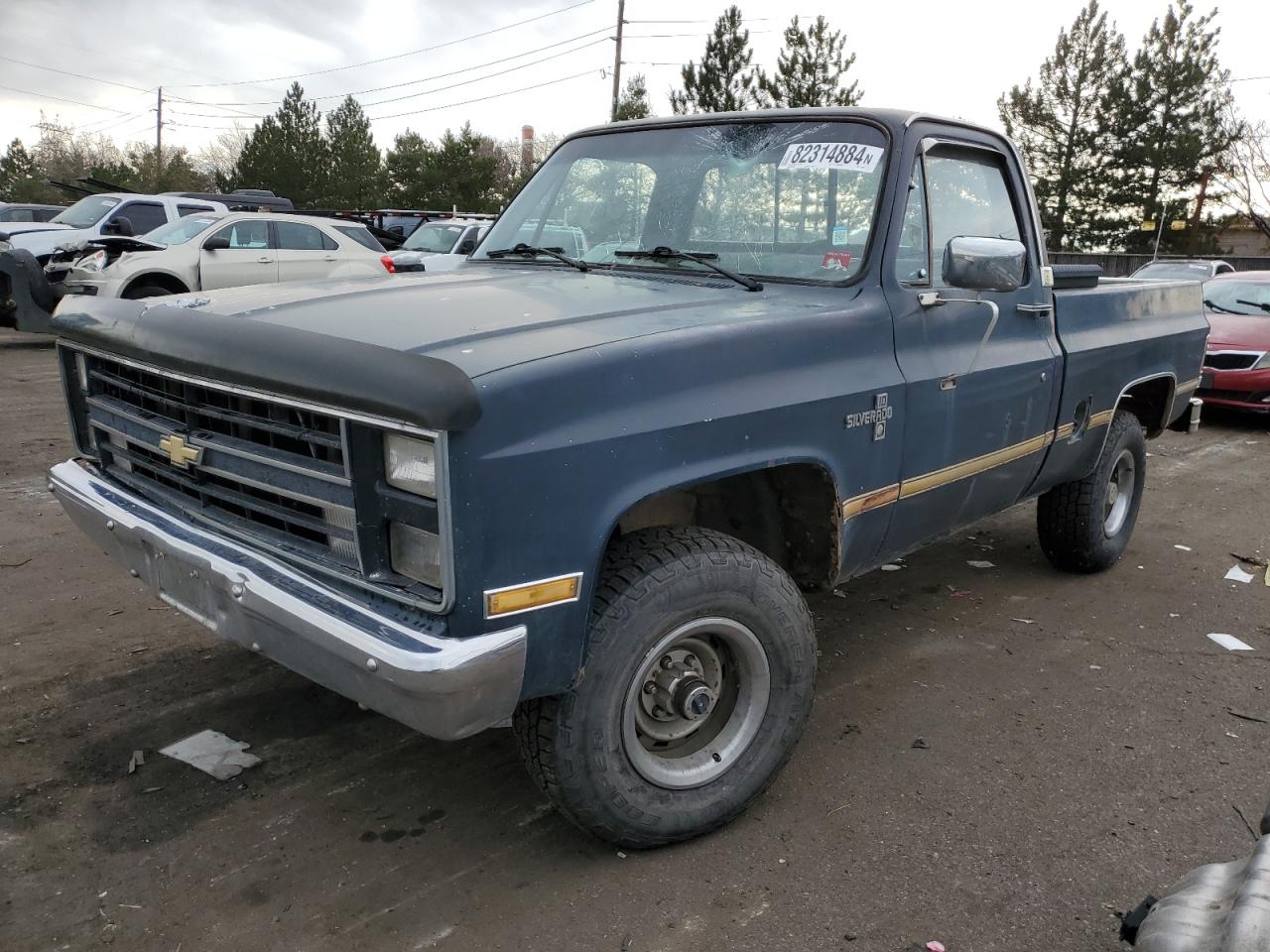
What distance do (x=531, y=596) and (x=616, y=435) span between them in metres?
0.42

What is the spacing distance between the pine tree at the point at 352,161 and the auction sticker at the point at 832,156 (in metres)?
42.9

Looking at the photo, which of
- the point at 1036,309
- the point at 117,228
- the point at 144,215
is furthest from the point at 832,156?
the point at 144,215

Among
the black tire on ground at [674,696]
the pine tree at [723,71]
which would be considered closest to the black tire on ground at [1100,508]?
the black tire on ground at [674,696]

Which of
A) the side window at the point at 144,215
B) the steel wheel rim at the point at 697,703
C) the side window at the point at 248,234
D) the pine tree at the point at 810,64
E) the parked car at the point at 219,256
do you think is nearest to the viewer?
the steel wheel rim at the point at 697,703

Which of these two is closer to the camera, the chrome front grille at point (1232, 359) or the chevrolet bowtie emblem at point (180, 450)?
the chevrolet bowtie emblem at point (180, 450)

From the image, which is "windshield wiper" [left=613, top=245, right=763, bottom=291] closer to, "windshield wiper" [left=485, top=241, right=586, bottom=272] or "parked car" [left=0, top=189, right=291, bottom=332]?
"windshield wiper" [left=485, top=241, right=586, bottom=272]

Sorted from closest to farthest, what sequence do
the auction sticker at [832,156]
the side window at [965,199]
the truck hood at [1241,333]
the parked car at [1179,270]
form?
the auction sticker at [832,156] < the side window at [965,199] < the truck hood at [1241,333] < the parked car at [1179,270]

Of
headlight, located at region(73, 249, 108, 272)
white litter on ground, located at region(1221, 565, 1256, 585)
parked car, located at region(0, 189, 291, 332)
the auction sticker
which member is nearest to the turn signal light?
the auction sticker

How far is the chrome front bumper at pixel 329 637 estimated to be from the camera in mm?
2119

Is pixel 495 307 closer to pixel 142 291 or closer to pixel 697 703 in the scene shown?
pixel 697 703

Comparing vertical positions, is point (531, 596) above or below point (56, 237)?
below

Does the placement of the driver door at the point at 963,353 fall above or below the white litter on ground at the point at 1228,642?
above

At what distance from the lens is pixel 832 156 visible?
336 centimetres

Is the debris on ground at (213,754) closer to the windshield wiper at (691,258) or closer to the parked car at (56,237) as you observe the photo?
the windshield wiper at (691,258)
